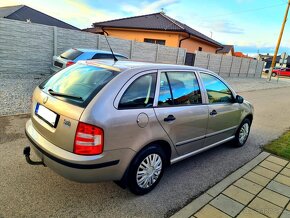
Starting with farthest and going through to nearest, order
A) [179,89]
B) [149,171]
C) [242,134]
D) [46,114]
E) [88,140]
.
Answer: [242,134]
[179,89]
[149,171]
[46,114]
[88,140]

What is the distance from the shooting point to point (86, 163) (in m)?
2.41

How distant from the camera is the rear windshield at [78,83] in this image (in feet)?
8.57

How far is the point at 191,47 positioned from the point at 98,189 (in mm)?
22732

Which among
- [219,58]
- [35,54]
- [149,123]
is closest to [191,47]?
[219,58]

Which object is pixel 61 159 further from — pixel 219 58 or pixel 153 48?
pixel 219 58

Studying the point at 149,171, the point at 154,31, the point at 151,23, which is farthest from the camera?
the point at 151,23

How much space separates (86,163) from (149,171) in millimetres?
920

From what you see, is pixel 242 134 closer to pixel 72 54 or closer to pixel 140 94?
pixel 140 94

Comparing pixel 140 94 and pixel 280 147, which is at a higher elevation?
pixel 140 94

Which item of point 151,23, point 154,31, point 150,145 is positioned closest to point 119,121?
point 150,145

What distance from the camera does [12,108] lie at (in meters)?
5.99

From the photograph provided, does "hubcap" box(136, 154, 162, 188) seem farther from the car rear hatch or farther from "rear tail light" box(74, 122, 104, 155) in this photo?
the car rear hatch

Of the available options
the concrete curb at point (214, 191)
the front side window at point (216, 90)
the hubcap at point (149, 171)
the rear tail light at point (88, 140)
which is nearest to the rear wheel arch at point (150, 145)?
the hubcap at point (149, 171)

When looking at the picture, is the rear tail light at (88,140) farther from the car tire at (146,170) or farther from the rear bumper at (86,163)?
the car tire at (146,170)
